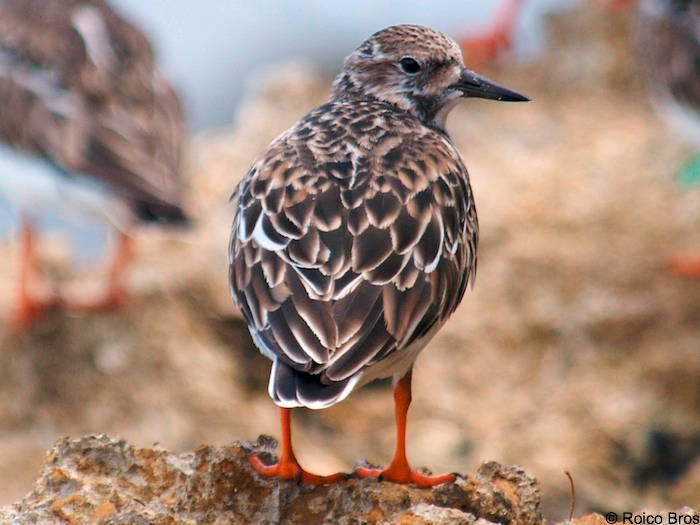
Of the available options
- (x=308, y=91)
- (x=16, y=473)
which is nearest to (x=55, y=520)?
(x=16, y=473)

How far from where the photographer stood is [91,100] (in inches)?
448

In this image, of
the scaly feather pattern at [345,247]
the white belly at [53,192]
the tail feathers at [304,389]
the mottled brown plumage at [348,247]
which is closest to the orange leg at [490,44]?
the white belly at [53,192]

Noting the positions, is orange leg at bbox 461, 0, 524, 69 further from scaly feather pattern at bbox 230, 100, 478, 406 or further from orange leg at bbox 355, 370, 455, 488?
orange leg at bbox 355, 370, 455, 488

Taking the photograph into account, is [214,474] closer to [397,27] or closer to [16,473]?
[397,27]

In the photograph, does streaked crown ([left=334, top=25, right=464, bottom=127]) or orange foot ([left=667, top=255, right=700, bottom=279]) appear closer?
streaked crown ([left=334, top=25, right=464, bottom=127])

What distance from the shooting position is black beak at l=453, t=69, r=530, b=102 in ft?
23.4

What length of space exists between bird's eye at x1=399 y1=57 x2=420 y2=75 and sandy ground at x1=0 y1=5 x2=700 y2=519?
9.05 ft

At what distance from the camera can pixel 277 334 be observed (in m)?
5.66

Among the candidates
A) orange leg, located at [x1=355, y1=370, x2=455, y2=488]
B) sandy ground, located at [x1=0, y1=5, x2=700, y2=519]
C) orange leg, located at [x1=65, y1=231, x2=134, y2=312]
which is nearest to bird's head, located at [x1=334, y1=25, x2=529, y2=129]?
orange leg, located at [x1=355, y1=370, x2=455, y2=488]

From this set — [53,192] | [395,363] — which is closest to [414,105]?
[395,363]

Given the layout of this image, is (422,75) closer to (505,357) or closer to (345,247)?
(345,247)

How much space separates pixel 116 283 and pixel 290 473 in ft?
16.3

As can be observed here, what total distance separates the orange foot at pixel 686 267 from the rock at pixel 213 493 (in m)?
4.64

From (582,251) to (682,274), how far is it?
28.6 inches
